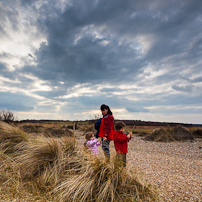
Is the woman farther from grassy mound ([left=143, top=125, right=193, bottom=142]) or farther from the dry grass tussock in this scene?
grassy mound ([left=143, top=125, right=193, bottom=142])

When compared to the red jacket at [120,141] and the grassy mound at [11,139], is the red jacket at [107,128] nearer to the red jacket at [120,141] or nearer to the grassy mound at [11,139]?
the red jacket at [120,141]

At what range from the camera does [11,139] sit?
20.2 feet

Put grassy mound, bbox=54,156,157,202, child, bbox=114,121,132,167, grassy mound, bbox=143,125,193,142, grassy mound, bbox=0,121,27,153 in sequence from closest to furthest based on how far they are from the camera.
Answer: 1. grassy mound, bbox=54,156,157,202
2. child, bbox=114,121,132,167
3. grassy mound, bbox=0,121,27,153
4. grassy mound, bbox=143,125,193,142

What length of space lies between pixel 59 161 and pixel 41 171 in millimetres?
564

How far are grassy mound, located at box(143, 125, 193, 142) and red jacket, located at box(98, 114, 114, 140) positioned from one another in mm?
9239

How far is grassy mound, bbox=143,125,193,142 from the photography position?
41.5 feet

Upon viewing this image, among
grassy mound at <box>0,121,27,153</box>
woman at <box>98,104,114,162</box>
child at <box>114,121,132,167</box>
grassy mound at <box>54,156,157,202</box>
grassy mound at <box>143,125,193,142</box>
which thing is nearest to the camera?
grassy mound at <box>54,156,157,202</box>

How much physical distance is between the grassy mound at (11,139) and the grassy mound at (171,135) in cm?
964

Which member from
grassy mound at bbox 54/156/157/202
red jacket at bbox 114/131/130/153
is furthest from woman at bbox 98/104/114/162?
grassy mound at bbox 54/156/157/202

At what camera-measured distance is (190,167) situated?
661 cm

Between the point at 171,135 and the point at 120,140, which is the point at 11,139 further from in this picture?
the point at 171,135

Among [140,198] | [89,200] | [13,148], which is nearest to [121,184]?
[140,198]

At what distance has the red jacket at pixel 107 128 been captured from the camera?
448cm

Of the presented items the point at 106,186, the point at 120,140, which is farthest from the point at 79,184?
the point at 120,140
